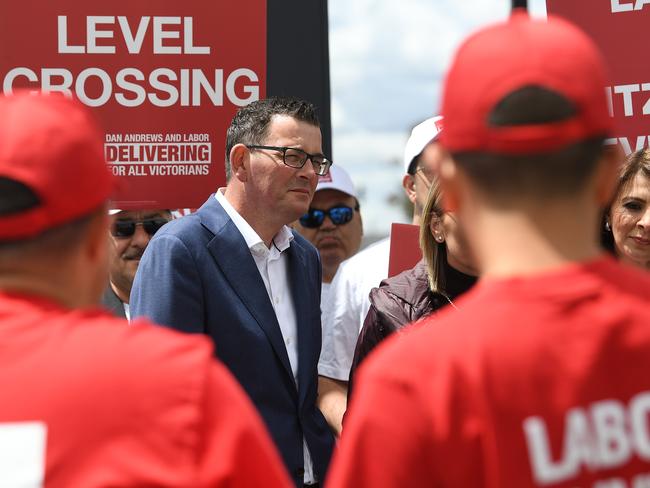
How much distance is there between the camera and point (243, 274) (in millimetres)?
4066

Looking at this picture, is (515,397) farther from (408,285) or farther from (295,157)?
(295,157)

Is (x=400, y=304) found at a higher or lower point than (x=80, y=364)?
lower

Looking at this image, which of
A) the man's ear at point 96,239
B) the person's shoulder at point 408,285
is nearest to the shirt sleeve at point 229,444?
the man's ear at point 96,239

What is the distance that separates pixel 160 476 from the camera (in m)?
1.72

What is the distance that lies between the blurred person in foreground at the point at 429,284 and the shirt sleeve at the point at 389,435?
7.10ft

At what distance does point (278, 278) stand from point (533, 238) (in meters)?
2.64

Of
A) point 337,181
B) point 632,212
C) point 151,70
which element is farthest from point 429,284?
point 337,181

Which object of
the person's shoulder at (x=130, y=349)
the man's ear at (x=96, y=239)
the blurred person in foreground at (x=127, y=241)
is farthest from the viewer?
the blurred person in foreground at (x=127, y=241)

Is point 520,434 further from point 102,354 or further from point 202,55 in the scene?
point 202,55

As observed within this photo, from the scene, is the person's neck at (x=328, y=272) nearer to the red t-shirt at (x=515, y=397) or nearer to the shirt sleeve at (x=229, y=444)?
the shirt sleeve at (x=229, y=444)

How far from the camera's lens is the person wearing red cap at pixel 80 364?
1.71 metres

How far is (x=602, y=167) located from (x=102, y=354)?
0.84 meters

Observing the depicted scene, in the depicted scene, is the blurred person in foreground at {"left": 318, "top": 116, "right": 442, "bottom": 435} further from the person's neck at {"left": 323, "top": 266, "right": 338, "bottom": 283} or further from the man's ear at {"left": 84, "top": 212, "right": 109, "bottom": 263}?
the man's ear at {"left": 84, "top": 212, "right": 109, "bottom": 263}

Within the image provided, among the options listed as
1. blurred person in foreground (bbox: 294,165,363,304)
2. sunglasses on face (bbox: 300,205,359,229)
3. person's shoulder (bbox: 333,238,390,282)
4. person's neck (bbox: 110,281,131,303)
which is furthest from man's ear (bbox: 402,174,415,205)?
person's neck (bbox: 110,281,131,303)
